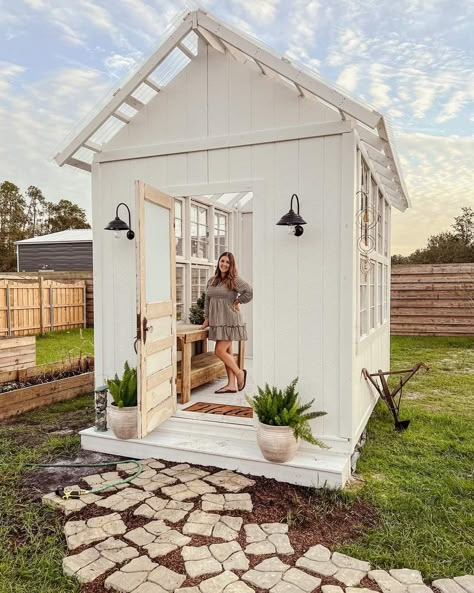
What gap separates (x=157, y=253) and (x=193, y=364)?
6.88 ft

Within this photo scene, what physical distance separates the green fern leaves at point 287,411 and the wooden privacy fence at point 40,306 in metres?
10.1

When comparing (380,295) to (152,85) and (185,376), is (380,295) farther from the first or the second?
(152,85)

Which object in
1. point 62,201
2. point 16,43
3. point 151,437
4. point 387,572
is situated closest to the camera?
point 387,572

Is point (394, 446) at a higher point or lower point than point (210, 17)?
lower

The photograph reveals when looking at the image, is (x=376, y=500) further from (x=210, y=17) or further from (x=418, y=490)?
(x=210, y=17)

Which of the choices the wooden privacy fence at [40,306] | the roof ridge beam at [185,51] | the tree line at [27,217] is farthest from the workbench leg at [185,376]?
the tree line at [27,217]

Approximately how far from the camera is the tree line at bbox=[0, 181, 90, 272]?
28.0 m

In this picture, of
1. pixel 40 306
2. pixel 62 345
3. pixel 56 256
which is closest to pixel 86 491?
pixel 62 345

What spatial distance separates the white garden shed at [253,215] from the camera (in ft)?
12.5

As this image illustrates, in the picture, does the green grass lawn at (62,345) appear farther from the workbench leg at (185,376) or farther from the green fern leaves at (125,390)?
the green fern leaves at (125,390)

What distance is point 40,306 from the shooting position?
13.0 m

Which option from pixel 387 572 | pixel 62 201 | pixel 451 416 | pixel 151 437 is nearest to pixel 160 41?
pixel 151 437

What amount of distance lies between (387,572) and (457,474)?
5.67ft

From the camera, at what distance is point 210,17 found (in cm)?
379
